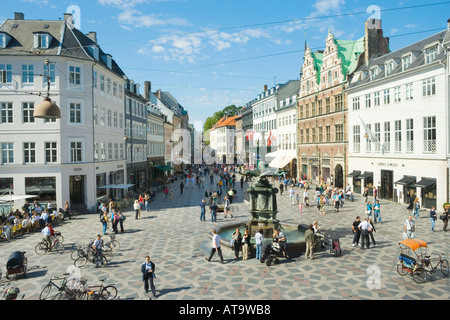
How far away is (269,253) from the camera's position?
14969 mm

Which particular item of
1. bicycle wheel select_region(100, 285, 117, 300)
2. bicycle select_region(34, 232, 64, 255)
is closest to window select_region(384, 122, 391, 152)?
bicycle wheel select_region(100, 285, 117, 300)

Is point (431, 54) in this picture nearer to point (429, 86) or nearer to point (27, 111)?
point (429, 86)

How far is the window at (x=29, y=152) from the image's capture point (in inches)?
1142

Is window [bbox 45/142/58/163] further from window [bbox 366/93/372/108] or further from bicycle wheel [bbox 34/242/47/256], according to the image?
window [bbox 366/93/372/108]

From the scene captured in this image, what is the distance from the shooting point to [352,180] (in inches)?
1591

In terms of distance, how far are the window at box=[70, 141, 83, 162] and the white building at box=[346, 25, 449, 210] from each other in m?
29.3

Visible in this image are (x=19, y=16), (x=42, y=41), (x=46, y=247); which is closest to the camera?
(x=46, y=247)

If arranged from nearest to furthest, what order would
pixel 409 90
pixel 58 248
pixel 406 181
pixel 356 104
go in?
1. pixel 58 248
2. pixel 406 181
3. pixel 409 90
4. pixel 356 104

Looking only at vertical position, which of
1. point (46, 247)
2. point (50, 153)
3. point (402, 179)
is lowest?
point (46, 247)

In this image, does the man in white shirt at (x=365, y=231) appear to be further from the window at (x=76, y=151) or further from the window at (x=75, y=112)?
the window at (x=75, y=112)

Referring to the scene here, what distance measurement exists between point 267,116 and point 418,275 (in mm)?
61651

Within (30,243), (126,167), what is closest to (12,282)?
(30,243)

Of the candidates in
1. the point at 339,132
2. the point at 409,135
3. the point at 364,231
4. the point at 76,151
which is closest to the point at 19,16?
the point at 76,151

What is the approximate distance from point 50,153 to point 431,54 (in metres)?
34.7
